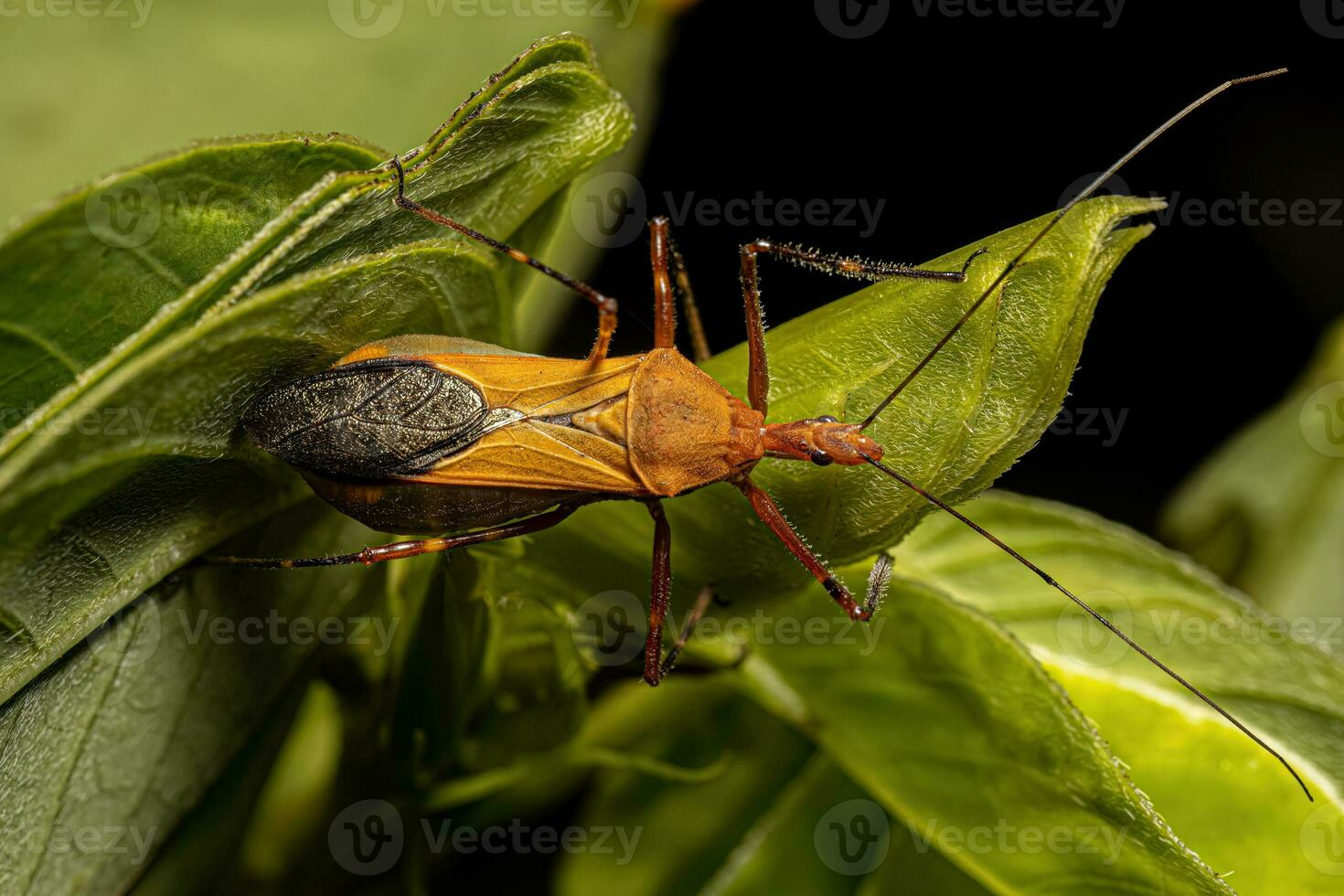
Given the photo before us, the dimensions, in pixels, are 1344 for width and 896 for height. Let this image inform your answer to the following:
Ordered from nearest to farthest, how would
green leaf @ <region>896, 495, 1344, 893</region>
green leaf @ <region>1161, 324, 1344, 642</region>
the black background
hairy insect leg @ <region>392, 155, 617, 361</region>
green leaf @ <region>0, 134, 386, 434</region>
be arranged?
1. green leaf @ <region>0, 134, 386, 434</region>
2. hairy insect leg @ <region>392, 155, 617, 361</region>
3. green leaf @ <region>896, 495, 1344, 893</region>
4. green leaf @ <region>1161, 324, 1344, 642</region>
5. the black background

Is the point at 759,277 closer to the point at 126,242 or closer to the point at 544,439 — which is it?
the point at 544,439

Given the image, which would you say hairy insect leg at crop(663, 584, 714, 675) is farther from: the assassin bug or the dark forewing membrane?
the dark forewing membrane

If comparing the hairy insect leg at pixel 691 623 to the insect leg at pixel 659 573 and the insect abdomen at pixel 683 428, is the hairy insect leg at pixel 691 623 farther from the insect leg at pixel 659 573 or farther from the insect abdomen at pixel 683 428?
the insect abdomen at pixel 683 428

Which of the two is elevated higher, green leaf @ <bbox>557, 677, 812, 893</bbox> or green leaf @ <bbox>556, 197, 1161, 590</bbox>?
green leaf @ <bbox>556, 197, 1161, 590</bbox>

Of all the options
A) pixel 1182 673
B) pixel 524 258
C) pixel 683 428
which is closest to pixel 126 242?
pixel 524 258

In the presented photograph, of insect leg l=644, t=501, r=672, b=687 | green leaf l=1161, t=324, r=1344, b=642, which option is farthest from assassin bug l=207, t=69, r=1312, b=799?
green leaf l=1161, t=324, r=1344, b=642

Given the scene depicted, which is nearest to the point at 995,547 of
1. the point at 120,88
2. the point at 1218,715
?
the point at 1218,715

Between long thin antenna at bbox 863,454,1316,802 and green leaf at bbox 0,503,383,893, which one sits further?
long thin antenna at bbox 863,454,1316,802
